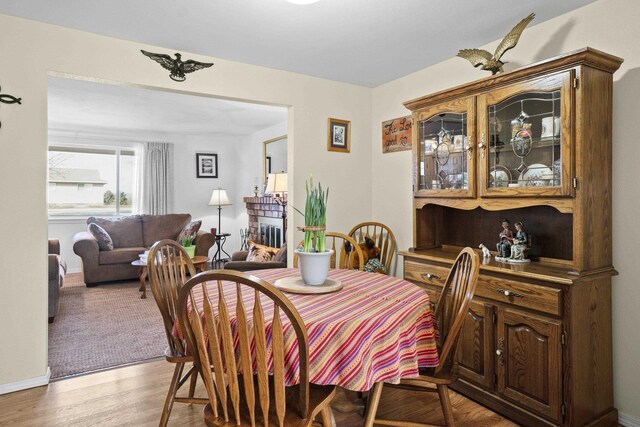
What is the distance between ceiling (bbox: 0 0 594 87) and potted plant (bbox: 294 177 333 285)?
122 cm

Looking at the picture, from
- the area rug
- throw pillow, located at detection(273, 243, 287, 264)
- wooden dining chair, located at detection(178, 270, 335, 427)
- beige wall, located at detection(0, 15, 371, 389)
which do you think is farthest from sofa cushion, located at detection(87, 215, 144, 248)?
wooden dining chair, located at detection(178, 270, 335, 427)

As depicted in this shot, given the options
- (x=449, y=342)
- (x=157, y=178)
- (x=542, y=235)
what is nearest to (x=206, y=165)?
(x=157, y=178)

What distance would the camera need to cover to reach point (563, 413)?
1.93 m

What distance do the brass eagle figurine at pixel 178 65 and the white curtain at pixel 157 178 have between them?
430 centimetres

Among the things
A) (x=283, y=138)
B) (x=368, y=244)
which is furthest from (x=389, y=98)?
(x=283, y=138)

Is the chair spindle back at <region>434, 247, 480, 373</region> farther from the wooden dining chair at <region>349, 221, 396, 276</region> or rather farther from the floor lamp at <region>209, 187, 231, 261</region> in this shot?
the floor lamp at <region>209, 187, 231, 261</region>

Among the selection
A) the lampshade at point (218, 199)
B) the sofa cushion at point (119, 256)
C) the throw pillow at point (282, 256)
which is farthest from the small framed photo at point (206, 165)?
the throw pillow at point (282, 256)

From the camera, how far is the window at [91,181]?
6340 mm

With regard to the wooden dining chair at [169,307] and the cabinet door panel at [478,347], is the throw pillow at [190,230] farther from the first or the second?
the cabinet door panel at [478,347]

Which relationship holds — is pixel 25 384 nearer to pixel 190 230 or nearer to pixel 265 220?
pixel 190 230

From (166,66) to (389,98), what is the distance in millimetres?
1950

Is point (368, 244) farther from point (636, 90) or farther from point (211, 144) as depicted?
point (211, 144)

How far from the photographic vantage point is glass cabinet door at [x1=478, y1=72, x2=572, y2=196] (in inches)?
78.5

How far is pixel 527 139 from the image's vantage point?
220 cm
